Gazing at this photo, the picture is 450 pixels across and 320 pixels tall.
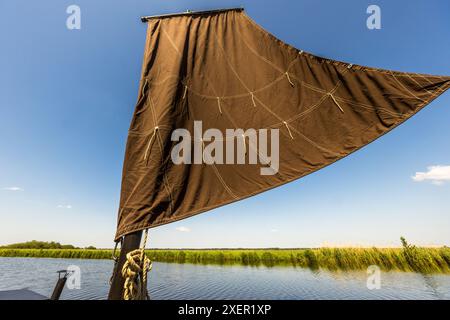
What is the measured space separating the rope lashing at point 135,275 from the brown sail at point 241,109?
1.60 ft

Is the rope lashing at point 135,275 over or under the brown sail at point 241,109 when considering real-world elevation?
under

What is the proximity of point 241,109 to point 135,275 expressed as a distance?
377 cm

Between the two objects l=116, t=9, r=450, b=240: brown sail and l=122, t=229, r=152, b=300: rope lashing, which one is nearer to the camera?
l=122, t=229, r=152, b=300: rope lashing

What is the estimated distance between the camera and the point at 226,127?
16.3 feet

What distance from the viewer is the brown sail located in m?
4.32

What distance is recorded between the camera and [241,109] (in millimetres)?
5168

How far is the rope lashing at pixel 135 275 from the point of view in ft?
11.3

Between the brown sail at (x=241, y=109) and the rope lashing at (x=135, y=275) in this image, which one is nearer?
the rope lashing at (x=135, y=275)

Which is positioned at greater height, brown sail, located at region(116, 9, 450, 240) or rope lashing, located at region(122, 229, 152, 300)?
brown sail, located at region(116, 9, 450, 240)

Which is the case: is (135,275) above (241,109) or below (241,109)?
below

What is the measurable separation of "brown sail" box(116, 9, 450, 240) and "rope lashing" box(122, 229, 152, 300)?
0.49 metres
